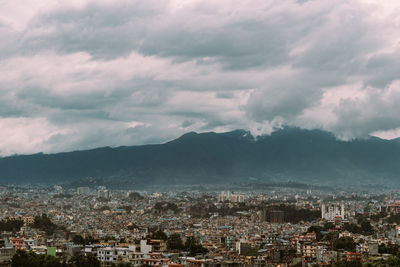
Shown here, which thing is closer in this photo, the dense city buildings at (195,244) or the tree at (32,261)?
the tree at (32,261)

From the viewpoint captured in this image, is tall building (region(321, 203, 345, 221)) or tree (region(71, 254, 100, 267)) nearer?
tree (region(71, 254, 100, 267))

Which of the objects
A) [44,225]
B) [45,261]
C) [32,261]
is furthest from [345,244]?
[44,225]

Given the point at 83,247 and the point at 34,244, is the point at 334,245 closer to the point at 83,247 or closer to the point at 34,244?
the point at 83,247

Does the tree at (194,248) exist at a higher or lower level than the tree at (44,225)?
lower

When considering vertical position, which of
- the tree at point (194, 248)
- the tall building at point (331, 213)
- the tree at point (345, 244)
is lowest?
the tree at point (194, 248)

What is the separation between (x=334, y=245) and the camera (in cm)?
6469

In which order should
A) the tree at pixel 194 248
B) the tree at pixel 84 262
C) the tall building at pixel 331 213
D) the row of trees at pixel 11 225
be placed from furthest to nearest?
the tall building at pixel 331 213 < the row of trees at pixel 11 225 < the tree at pixel 194 248 < the tree at pixel 84 262

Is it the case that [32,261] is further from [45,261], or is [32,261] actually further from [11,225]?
[11,225]

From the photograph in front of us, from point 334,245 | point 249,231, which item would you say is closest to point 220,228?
point 249,231

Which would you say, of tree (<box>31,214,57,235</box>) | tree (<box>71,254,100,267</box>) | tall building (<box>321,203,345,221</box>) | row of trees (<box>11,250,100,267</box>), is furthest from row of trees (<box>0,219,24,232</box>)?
tall building (<box>321,203,345,221</box>)

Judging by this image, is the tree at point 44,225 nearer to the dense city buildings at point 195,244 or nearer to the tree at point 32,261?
the dense city buildings at point 195,244

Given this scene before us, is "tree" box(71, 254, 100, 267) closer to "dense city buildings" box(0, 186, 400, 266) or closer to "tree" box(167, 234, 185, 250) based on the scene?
"dense city buildings" box(0, 186, 400, 266)

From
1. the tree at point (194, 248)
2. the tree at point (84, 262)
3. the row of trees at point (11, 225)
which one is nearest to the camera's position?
the tree at point (84, 262)

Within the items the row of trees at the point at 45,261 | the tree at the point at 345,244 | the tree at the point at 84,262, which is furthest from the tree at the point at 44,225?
the tree at the point at 84,262
